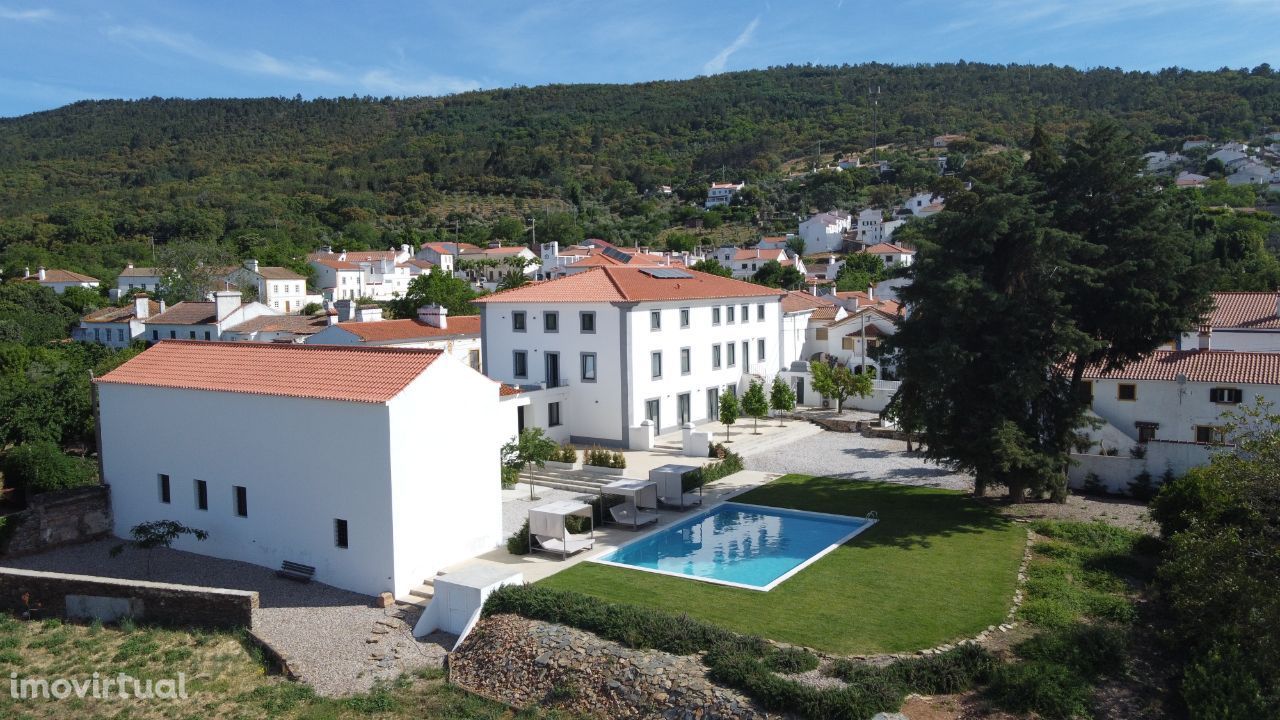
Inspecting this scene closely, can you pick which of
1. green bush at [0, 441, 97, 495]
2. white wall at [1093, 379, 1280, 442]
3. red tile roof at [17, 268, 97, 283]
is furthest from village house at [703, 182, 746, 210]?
green bush at [0, 441, 97, 495]

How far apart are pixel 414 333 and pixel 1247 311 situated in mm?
37074

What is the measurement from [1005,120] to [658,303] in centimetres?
16376

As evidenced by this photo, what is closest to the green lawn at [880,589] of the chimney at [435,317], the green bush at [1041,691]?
the green bush at [1041,691]

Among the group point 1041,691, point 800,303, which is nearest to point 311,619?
point 1041,691

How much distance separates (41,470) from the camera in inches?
1131

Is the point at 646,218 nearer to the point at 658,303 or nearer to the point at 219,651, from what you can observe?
the point at 658,303

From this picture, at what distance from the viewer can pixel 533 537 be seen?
66.8ft

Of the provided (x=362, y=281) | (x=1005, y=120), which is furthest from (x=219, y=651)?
(x=1005, y=120)

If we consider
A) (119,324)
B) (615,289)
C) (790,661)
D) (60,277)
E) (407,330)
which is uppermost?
(60,277)

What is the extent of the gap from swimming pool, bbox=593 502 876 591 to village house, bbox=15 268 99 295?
81.2m

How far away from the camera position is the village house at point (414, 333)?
40188mm

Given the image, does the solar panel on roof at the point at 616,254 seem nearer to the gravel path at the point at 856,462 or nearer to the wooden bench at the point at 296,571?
the gravel path at the point at 856,462

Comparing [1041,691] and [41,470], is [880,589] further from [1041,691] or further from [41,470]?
[41,470]

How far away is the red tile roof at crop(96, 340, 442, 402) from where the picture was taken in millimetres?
18672
